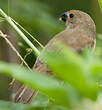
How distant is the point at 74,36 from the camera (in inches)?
Answer: 125

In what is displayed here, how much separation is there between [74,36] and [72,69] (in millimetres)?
2349

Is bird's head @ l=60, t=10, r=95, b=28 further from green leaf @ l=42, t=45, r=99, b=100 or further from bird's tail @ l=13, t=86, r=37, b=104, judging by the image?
green leaf @ l=42, t=45, r=99, b=100

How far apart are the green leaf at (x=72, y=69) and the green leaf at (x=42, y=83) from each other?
0.03 m

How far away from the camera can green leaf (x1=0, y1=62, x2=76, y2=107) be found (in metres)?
A: 0.84

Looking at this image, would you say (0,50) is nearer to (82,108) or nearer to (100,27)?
(100,27)

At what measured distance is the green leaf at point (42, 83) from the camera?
845 millimetres

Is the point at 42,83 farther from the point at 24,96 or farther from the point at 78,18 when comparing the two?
the point at 78,18

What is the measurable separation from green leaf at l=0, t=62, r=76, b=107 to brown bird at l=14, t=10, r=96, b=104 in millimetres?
1231

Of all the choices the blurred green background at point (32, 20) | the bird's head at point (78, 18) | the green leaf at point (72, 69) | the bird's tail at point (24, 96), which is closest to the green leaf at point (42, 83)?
the green leaf at point (72, 69)

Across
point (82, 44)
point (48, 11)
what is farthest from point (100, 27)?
point (82, 44)

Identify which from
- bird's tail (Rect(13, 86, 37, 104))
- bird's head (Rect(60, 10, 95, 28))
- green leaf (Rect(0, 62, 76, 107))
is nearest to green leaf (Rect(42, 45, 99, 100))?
green leaf (Rect(0, 62, 76, 107))

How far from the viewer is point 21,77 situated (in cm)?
Answer: 85

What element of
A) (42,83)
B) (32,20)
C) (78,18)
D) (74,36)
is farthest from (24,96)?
(32,20)

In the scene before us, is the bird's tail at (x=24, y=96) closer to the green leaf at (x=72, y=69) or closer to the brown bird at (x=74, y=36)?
the brown bird at (x=74, y=36)
